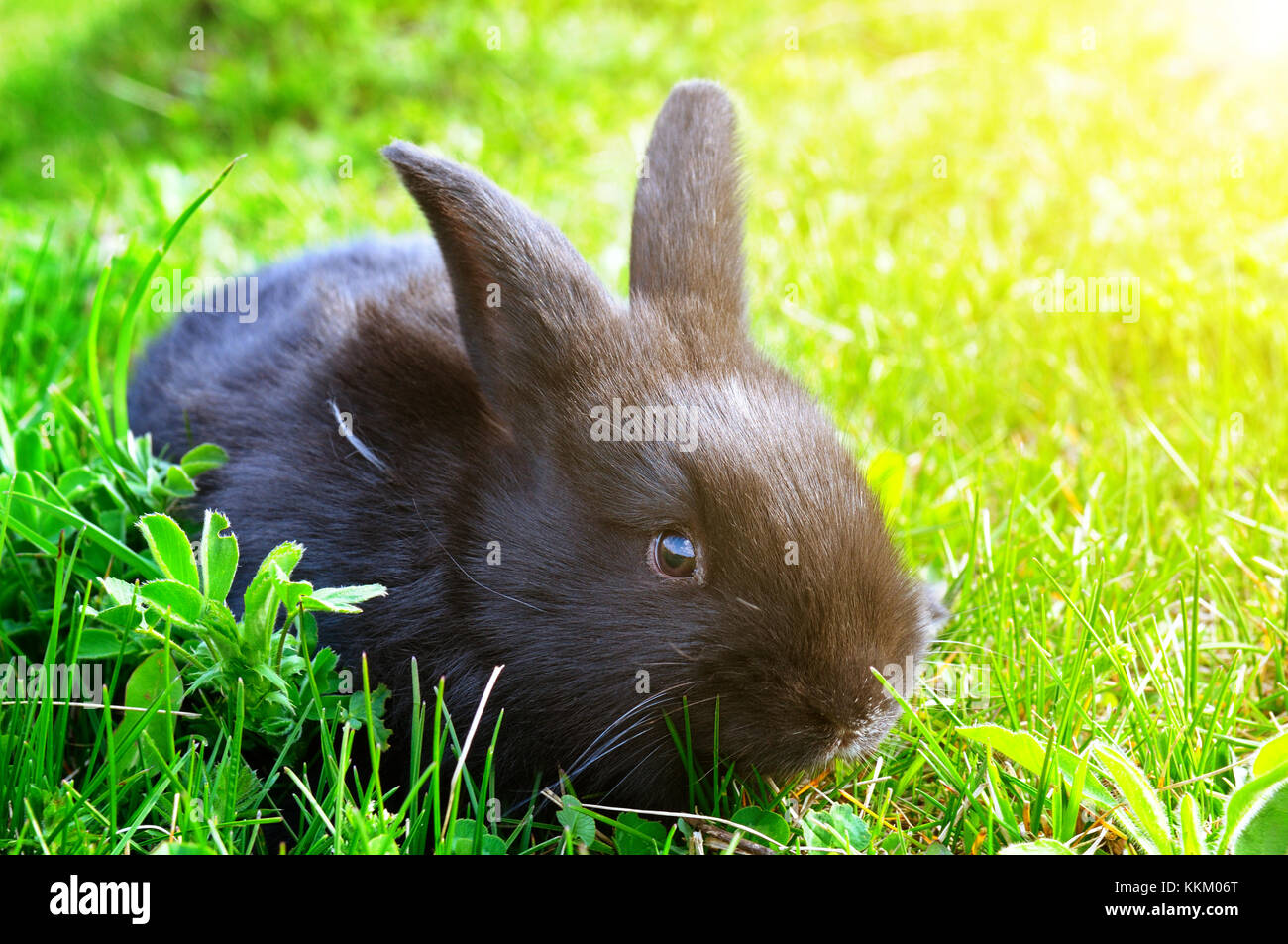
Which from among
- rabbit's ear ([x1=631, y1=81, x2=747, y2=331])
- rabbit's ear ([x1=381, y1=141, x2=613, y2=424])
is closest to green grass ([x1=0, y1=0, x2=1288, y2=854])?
rabbit's ear ([x1=631, y1=81, x2=747, y2=331])

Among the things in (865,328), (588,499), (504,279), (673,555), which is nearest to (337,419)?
(504,279)

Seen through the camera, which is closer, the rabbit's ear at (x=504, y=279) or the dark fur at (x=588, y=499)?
the dark fur at (x=588, y=499)

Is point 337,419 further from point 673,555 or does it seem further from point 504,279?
Result: point 673,555

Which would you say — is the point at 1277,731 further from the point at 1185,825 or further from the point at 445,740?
the point at 445,740

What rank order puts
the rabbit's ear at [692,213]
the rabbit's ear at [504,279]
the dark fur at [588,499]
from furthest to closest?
1. the rabbit's ear at [692,213]
2. the rabbit's ear at [504,279]
3. the dark fur at [588,499]

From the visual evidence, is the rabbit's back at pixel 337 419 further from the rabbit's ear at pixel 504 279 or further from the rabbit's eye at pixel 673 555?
the rabbit's eye at pixel 673 555

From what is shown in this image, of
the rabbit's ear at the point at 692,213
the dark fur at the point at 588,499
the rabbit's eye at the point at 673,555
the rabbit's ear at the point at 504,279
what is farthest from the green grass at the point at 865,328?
the rabbit's ear at the point at 504,279
